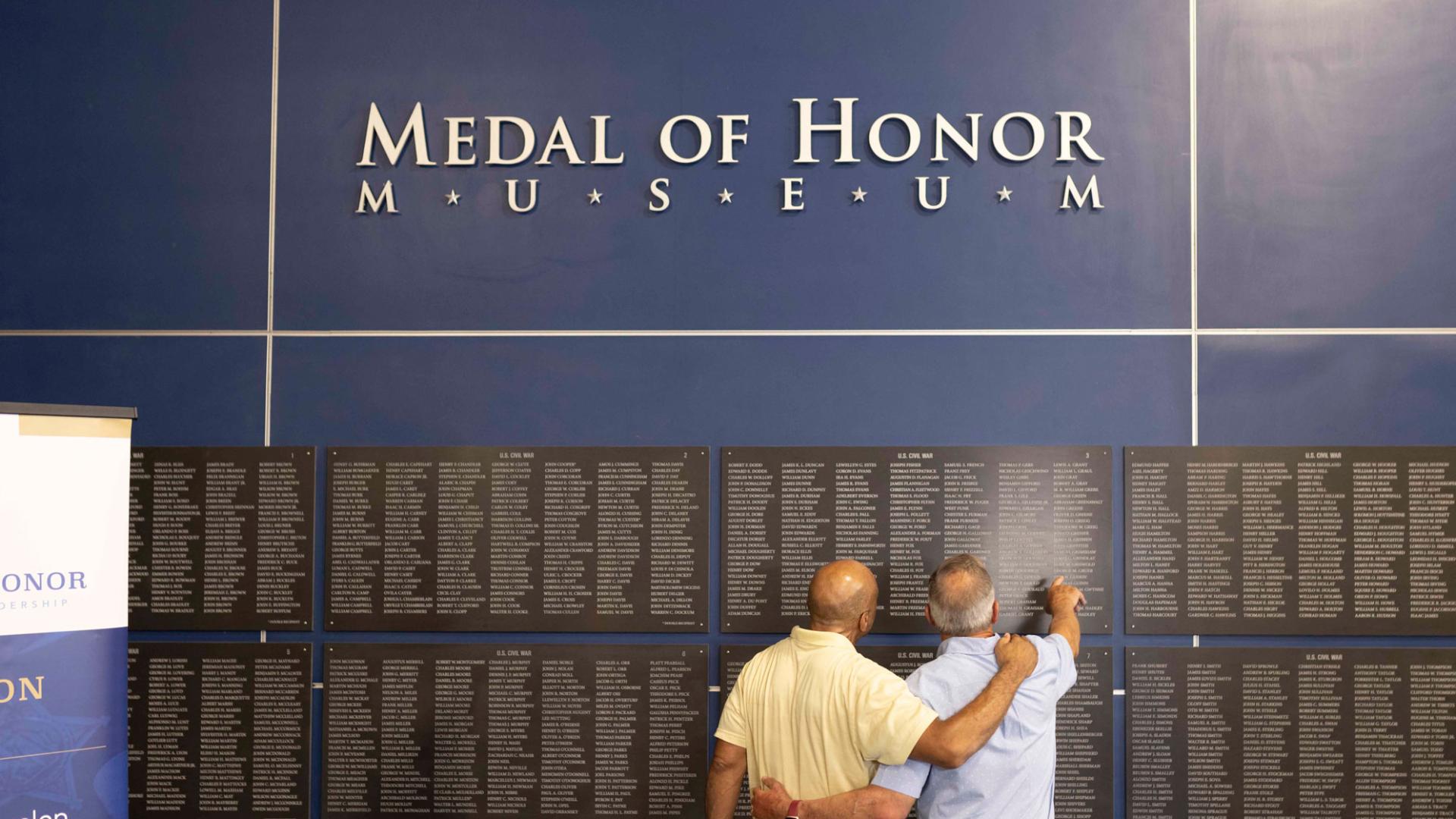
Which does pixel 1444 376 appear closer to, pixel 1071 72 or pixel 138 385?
pixel 1071 72

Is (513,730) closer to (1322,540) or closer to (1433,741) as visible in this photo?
(1322,540)

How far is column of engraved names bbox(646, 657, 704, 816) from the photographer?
139 inches

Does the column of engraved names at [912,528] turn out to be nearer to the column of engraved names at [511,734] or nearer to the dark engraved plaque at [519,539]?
the dark engraved plaque at [519,539]

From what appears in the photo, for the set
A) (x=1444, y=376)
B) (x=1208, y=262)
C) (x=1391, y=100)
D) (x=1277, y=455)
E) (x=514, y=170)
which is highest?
(x=1391, y=100)

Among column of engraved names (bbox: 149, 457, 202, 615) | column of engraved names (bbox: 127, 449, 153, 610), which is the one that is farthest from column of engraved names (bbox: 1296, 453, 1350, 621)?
column of engraved names (bbox: 127, 449, 153, 610)

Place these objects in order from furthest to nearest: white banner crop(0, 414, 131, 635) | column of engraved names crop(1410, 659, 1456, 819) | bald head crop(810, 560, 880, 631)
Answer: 1. column of engraved names crop(1410, 659, 1456, 819)
2. bald head crop(810, 560, 880, 631)
3. white banner crop(0, 414, 131, 635)

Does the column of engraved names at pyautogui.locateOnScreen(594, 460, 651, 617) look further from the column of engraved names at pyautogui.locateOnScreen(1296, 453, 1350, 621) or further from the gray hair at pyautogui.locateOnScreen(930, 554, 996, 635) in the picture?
the column of engraved names at pyautogui.locateOnScreen(1296, 453, 1350, 621)

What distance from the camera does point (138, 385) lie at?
3.70m

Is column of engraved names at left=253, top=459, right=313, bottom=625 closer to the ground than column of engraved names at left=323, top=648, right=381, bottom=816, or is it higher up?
higher up

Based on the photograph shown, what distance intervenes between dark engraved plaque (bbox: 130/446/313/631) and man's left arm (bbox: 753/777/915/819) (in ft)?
5.95

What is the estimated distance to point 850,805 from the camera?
271cm

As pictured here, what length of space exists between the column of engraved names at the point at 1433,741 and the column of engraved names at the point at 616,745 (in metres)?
2.53

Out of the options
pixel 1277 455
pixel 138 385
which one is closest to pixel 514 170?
pixel 138 385

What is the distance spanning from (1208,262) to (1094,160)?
1.68 ft
